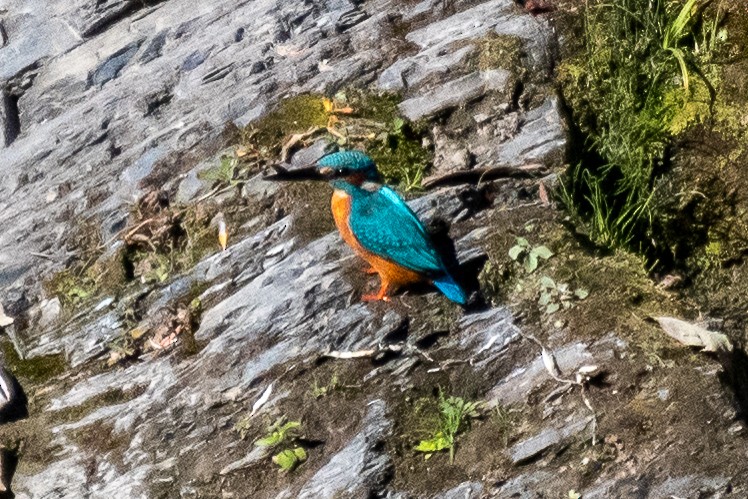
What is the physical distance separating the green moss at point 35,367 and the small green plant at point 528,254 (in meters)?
2.48

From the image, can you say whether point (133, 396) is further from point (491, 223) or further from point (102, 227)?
point (491, 223)

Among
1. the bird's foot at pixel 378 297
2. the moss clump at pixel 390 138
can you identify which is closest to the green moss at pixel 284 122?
the moss clump at pixel 390 138

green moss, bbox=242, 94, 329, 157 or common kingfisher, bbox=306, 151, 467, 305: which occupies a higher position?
green moss, bbox=242, 94, 329, 157

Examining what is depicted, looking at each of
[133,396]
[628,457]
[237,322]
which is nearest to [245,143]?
[237,322]

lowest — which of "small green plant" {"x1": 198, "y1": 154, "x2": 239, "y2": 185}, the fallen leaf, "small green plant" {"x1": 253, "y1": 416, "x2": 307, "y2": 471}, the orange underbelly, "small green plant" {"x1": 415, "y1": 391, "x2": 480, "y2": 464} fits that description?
the fallen leaf

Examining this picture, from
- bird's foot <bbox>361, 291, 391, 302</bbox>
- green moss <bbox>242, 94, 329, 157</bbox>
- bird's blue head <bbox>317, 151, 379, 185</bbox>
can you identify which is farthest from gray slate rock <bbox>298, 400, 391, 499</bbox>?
green moss <bbox>242, 94, 329, 157</bbox>

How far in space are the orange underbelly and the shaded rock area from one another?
0.36 ft

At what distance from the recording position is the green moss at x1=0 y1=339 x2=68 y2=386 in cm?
503

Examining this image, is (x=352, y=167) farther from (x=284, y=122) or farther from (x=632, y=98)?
(x=632, y=98)

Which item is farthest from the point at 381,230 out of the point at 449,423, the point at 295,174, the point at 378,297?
the point at 449,423

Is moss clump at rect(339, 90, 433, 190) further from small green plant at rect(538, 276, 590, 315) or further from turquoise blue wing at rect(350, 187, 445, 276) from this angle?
small green plant at rect(538, 276, 590, 315)

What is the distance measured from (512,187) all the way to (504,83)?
30.2 inches

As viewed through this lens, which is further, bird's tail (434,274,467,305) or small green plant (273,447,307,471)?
bird's tail (434,274,467,305)

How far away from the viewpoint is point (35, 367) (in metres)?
5.09
